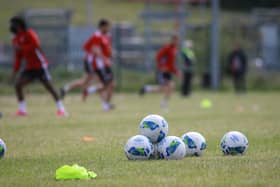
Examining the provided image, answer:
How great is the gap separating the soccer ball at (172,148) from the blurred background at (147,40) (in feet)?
80.0

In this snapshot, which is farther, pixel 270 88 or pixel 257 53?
pixel 257 53

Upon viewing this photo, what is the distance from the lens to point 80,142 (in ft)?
46.0

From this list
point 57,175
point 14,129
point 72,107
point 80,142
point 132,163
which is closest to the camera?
point 57,175

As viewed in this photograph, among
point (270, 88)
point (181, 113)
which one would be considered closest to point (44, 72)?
point (181, 113)

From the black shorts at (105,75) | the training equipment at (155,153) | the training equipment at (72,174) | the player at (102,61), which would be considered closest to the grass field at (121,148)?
the training equipment at (72,174)

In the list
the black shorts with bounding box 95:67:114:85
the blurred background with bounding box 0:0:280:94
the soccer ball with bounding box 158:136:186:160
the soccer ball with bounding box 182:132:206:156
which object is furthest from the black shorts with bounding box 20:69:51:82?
the blurred background with bounding box 0:0:280:94

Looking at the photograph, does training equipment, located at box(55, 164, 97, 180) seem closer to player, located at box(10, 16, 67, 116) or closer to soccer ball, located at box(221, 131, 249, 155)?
soccer ball, located at box(221, 131, 249, 155)

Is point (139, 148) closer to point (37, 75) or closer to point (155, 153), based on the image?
point (155, 153)

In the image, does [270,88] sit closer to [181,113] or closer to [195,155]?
[181,113]

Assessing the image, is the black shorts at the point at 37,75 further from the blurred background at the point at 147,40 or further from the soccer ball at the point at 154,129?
the blurred background at the point at 147,40

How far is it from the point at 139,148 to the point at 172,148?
17.6 inches

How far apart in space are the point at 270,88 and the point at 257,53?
3.22 m

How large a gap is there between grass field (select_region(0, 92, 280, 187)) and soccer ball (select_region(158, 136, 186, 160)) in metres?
0.15

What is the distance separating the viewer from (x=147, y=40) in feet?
124
